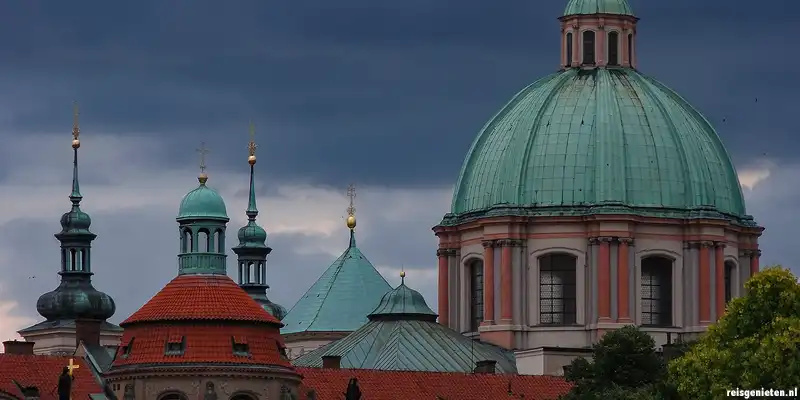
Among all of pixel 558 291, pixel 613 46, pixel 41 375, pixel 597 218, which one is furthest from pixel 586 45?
pixel 41 375

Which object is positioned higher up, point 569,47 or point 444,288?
point 569,47

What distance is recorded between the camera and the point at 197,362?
120875mm

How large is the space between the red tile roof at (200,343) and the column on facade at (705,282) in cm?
2316

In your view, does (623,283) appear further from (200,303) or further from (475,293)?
(200,303)

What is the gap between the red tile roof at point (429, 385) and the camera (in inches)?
5074

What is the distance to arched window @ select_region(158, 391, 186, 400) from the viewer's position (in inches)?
4764

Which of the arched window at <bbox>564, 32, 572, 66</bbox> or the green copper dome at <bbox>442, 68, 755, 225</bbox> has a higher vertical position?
the arched window at <bbox>564, 32, 572, 66</bbox>

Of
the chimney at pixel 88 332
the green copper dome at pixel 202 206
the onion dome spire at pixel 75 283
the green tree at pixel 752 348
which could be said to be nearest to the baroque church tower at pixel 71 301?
the onion dome spire at pixel 75 283

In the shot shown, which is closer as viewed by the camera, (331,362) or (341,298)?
(331,362)

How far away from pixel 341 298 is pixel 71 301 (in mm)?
12225

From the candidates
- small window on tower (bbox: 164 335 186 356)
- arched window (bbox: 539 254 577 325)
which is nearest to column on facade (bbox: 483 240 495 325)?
arched window (bbox: 539 254 577 325)

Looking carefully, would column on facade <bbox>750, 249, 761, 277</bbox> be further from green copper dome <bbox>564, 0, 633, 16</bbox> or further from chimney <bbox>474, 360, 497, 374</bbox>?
chimney <bbox>474, 360, 497, 374</bbox>

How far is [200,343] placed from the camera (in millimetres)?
121812

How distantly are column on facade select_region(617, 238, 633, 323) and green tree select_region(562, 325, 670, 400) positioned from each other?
43.7 ft
